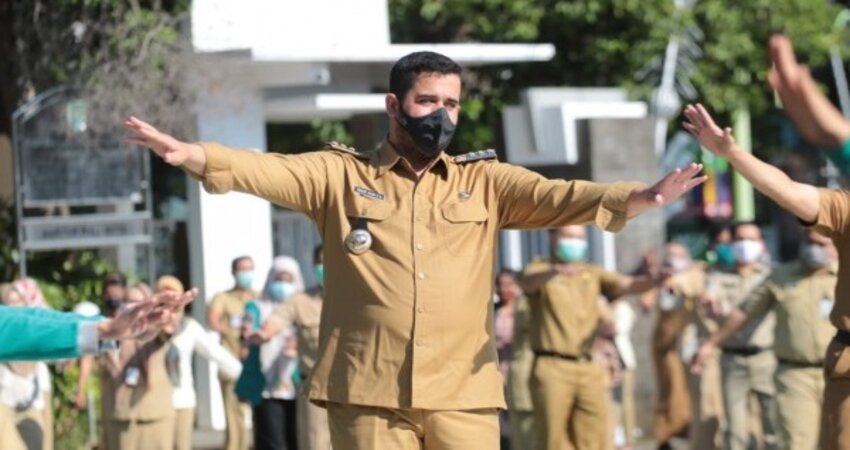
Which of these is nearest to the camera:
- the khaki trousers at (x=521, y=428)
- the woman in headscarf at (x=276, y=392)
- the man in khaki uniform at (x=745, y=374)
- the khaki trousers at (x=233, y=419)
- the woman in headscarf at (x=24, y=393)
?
the woman in headscarf at (x=24, y=393)

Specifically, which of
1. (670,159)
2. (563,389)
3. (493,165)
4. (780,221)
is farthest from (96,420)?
(780,221)

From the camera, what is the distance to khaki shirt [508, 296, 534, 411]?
1463cm

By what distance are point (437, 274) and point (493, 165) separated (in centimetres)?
50

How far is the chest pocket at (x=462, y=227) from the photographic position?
7145mm

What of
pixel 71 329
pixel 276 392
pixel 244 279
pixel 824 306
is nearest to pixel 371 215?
pixel 71 329

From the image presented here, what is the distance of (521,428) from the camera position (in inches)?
589

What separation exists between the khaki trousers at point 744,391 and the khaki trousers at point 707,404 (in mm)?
981

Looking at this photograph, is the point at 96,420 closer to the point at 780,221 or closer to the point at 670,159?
the point at 670,159

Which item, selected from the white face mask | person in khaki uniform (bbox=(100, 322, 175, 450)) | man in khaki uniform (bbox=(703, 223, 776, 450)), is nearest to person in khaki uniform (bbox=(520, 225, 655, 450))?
man in khaki uniform (bbox=(703, 223, 776, 450))

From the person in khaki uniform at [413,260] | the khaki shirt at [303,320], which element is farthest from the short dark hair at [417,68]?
the khaki shirt at [303,320]

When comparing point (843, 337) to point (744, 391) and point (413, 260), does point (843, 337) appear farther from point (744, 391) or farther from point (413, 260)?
point (744, 391)

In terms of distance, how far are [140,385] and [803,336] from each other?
434cm

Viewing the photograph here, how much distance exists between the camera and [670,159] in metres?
28.2

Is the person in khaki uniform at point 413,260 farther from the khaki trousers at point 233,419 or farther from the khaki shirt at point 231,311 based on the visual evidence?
the khaki trousers at point 233,419
